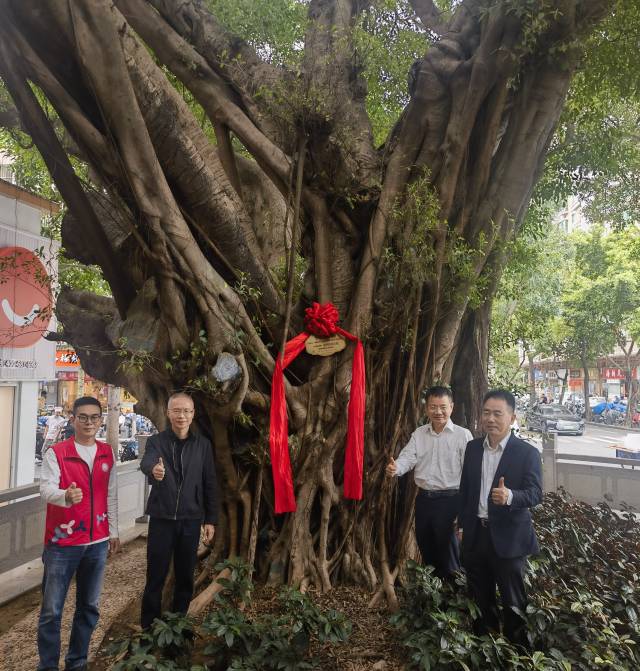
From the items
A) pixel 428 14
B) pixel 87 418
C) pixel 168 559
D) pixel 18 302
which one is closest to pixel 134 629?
pixel 168 559

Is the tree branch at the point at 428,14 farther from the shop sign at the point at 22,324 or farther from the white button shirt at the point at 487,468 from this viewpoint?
the shop sign at the point at 22,324

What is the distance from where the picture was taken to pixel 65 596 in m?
2.73

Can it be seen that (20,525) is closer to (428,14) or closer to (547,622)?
(547,622)

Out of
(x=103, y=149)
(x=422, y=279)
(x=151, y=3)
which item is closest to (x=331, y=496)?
(x=422, y=279)

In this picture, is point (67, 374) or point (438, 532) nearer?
point (438, 532)

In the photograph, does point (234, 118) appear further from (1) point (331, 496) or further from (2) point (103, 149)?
(1) point (331, 496)

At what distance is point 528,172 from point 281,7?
9.91 ft

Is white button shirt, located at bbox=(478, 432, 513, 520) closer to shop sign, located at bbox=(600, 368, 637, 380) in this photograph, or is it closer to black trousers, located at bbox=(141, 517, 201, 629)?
black trousers, located at bbox=(141, 517, 201, 629)

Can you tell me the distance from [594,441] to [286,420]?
1752cm

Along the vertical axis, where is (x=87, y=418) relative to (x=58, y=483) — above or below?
above

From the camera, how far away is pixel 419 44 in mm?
5094

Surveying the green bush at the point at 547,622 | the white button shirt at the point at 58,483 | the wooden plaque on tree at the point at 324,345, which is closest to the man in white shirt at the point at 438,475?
the green bush at the point at 547,622

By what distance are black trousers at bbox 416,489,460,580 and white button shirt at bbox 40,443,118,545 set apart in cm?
162

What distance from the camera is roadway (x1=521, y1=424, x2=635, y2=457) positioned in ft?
49.5
